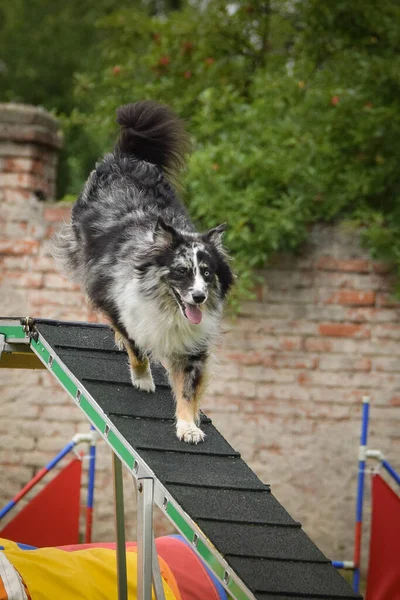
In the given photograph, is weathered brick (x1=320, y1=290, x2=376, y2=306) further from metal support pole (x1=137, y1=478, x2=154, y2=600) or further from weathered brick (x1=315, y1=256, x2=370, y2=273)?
metal support pole (x1=137, y1=478, x2=154, y2=600)

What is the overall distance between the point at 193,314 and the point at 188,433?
45 cm

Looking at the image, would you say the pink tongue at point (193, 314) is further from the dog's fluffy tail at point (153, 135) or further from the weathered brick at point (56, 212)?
the weathered brick at point (56, 212)

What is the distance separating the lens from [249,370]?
590 cm

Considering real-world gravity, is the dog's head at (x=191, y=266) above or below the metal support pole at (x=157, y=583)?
above

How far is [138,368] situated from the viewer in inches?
148

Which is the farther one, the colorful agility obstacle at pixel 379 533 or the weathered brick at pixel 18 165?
the weathered brick at pixel 18 165

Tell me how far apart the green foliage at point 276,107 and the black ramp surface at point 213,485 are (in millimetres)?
2184

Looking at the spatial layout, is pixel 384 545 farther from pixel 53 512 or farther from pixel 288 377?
pixel 53 512

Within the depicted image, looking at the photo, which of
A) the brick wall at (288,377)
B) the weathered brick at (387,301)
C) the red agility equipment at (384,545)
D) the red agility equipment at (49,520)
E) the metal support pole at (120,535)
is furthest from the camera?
the weathered brick at (387,301)

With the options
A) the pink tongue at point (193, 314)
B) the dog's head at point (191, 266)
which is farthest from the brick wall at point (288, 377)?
the pink tongue at point (193, 314)

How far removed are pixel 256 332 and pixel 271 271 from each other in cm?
41

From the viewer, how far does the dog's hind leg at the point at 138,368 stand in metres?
3.73

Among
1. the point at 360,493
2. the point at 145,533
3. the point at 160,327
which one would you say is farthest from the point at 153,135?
the point at 360,493

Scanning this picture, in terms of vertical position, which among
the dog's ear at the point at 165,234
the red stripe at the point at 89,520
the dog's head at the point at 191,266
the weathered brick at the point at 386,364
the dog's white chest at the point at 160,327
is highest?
the dog's ear at the point at 165,234
